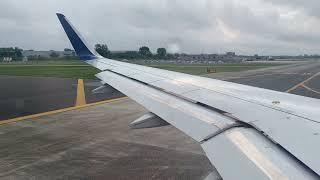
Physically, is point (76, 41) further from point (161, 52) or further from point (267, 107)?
point (161, 52)

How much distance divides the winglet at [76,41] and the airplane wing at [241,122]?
2609 mm

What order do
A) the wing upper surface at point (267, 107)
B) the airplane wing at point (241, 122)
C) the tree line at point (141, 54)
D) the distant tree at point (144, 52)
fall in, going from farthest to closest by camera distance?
the distant tree at point (144, 52) < the tree line at point (141, 54) < the wing upper surface at point (267, 107) < the airplane wing at point (241, 122)

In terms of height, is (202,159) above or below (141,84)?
below

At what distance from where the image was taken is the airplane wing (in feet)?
9.29

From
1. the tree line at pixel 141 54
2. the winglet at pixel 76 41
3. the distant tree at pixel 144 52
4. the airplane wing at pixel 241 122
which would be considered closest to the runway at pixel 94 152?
the airplane wing at pixel 241 122

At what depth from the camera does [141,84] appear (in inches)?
287

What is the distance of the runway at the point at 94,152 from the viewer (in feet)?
23.5

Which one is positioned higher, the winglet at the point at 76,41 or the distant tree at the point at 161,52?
the winglet at the point at 76,41

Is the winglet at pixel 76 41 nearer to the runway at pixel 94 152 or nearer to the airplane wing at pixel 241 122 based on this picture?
the runway at pixel 94 152

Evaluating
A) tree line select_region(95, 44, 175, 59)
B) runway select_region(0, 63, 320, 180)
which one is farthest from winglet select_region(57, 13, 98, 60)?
tree line select_region(95, 44, 175, 59)

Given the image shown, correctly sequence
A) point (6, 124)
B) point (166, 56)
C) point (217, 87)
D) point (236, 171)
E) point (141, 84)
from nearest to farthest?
point (236, 171) < point (217, 87) < point (141, 84) < point (6, 124) < point (166, 56)

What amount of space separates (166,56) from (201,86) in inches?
4439

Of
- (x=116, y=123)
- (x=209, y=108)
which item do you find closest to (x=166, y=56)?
(x=116, y=123)

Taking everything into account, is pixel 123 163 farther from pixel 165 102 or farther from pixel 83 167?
pixel 165 102
